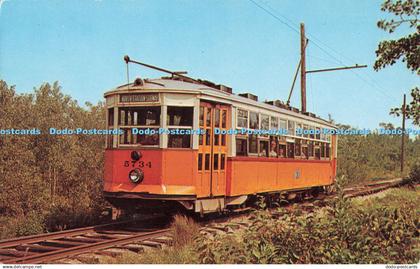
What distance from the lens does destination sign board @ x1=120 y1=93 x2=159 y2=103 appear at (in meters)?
9.71

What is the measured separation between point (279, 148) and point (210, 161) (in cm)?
347

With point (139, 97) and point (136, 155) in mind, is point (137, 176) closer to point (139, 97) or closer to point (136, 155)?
point (136, 155)

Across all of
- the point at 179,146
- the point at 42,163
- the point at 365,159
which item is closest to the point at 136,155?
the point at 179,146

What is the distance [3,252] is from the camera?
A: 295 inches

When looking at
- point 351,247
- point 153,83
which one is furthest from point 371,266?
point 153,83

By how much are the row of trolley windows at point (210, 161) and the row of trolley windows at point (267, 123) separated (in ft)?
3.11

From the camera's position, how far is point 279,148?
13.1 meters

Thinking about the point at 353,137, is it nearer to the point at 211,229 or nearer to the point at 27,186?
the point at 27,186

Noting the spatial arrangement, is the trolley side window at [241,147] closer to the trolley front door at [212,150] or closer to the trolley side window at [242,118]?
the trolley side window at [242,118]

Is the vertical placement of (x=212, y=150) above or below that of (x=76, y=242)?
above

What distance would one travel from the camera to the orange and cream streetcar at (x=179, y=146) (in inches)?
379

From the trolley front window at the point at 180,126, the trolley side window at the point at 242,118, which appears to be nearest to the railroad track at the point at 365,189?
the trolley side window at the point at 242,118

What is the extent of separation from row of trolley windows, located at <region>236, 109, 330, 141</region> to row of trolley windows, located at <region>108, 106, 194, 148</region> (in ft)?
5.50

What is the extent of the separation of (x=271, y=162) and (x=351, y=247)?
6280 millimetres
